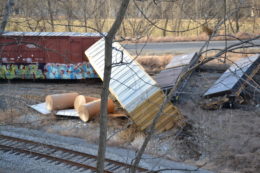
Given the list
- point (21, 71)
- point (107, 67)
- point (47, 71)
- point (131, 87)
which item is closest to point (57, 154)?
point (131, 87)

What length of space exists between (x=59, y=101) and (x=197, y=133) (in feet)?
21.5

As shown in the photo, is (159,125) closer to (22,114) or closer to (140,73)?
(140,73)

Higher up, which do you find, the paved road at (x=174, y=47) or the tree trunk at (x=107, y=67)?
the tree trunk at (x=107, y=67)

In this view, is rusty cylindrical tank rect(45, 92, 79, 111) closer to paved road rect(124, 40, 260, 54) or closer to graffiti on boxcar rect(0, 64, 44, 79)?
graffiti on boxcar rect(0, 64, 44, 79)

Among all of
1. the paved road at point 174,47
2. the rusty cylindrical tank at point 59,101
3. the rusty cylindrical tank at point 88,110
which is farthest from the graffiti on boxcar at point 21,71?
the paved road at point 174,47

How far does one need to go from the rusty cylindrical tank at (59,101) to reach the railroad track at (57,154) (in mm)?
3060

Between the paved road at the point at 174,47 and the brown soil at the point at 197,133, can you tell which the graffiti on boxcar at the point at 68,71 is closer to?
the brown soil at the point at 197,133

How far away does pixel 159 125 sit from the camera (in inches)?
520

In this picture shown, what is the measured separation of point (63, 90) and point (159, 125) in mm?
8456

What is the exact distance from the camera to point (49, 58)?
20.9 meters

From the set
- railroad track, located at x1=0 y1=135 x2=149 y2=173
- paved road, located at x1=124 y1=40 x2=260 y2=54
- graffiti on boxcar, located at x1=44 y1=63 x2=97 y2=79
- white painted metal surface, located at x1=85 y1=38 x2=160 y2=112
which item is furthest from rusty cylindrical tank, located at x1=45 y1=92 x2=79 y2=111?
paved road, located at x1=124 y1=40 x2=260 y2=54

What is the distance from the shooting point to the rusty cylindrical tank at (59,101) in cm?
1589

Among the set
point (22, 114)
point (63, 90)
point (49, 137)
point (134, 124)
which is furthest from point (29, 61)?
point (134, 124)

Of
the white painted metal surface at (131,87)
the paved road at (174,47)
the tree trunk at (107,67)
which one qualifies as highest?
the tree trunk at (107,67)
